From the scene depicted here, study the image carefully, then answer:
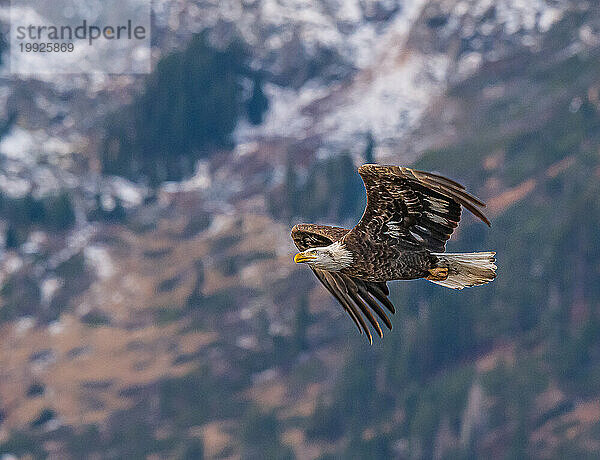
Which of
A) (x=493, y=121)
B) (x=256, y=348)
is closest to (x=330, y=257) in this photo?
(x=256, y=348)

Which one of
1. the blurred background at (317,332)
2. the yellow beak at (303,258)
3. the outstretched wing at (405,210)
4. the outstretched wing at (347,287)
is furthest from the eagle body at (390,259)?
the blurred background at (317,332)

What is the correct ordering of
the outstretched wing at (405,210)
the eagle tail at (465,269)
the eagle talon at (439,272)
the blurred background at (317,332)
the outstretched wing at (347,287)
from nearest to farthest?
the outstretched wing at (405,210) → the eagle tail at (465,269) → the eagle talon at (439,272) → the outstretched wing at (347,287) → the blurred background at (317,332)

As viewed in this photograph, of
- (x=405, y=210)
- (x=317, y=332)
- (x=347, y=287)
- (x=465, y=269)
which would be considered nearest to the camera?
(x=405, y=210)

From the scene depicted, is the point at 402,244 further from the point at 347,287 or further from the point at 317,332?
the point at 317,332

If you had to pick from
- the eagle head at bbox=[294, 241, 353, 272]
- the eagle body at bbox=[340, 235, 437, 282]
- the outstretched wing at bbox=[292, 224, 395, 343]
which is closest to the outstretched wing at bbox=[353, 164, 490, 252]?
the eagle body at bbox=[340, 235, 437, 282]

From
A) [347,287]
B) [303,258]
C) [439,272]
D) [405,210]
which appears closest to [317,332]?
[347,287]

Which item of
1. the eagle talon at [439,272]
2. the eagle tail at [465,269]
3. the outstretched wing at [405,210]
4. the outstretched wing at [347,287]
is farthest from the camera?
the outstretched wing at [347,287]

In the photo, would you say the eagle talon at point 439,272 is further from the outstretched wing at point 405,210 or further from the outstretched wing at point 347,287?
the outstretched wing at point 347,287
